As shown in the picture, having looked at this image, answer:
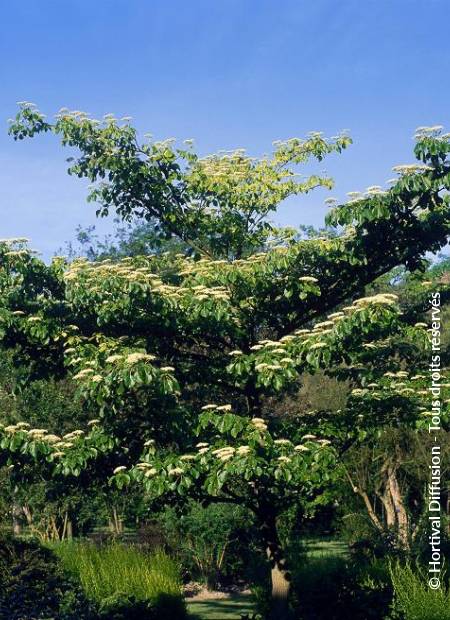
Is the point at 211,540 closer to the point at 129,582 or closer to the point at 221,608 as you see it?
the point at 221,608

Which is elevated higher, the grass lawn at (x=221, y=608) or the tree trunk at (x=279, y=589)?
the tree trunk at (x=279, y=589)

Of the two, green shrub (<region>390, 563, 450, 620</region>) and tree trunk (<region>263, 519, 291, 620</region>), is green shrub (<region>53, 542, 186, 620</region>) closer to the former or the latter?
tree trunk (<region>263, 519, 291, 620</region>)

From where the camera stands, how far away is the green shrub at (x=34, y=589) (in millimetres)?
9812

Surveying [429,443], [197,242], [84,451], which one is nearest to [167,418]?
[84,451]

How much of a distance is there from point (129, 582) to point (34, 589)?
8.51 feet

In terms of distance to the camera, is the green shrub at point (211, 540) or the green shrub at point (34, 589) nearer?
the green shrub at point (34, 589)

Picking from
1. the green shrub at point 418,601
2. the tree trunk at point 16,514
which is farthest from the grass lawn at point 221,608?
the tree trunk at point 16,514

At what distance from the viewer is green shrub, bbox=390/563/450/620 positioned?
9258 mm

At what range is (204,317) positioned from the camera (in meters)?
9.55

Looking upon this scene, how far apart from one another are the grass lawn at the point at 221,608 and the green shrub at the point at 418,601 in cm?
451

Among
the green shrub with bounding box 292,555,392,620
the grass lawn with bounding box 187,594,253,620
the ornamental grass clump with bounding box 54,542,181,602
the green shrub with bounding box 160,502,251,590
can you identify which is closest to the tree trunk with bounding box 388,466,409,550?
the green shrub with bounding box 160,502,251,590

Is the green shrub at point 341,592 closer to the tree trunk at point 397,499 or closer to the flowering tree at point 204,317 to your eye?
the flowering tree at point 204,317

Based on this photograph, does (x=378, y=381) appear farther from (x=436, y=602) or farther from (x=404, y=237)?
(x=436, y=602)

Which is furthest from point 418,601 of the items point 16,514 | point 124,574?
point 16,514
